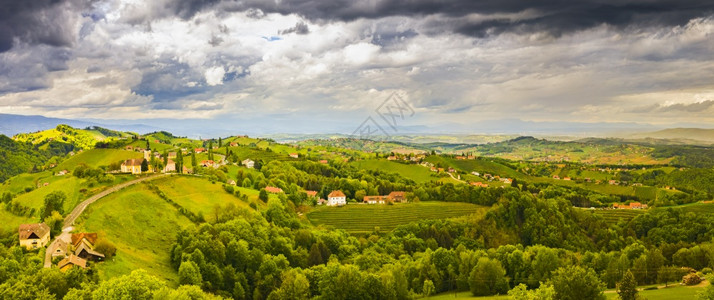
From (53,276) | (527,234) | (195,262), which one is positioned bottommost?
(527,234)

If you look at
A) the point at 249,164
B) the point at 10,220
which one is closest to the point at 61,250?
the point at 10,220

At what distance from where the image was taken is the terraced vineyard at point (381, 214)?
92.9 m

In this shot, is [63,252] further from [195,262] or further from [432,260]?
[432,260]

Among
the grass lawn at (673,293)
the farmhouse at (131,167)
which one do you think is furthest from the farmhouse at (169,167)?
the grass lawn at (673,293)

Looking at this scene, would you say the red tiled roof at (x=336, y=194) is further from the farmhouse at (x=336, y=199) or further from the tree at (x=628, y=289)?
the tree at (x=628, y=289)

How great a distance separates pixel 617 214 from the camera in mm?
108500

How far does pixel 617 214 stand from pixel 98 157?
170 m

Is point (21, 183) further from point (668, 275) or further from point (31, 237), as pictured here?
point (668, 275)

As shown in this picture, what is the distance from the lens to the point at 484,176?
180m

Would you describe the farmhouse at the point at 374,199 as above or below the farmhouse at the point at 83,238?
below

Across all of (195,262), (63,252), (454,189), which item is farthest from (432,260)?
(454,189)

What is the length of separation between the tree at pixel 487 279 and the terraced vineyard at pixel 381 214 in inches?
1368

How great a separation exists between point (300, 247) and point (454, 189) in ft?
206

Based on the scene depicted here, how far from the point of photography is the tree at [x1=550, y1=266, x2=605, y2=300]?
37.0 metres
